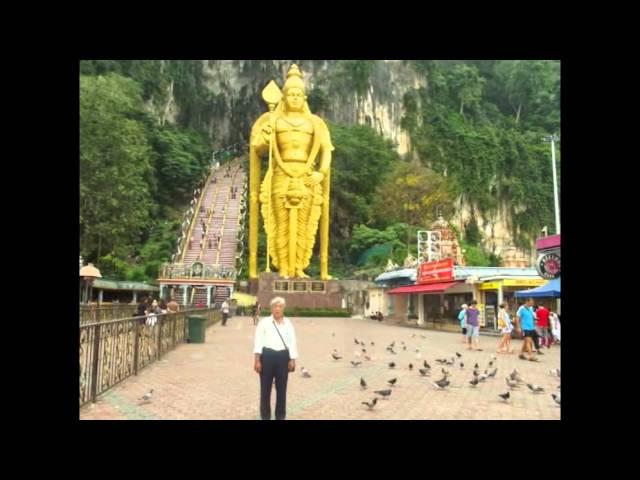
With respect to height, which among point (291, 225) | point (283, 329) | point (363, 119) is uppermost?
point (363, 119)

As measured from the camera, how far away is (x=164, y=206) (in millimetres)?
45938

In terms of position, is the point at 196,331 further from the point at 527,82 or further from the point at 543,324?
the point at 527,82

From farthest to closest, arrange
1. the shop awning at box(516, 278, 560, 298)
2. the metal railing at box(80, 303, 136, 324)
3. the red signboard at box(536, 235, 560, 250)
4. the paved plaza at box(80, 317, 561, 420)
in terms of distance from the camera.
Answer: the red signboard at box(536, 235, 560, 250)
the metal railing at box(80, 303, 136, 324)
the shop awning at box(516, 278, 560, 298)
the paved plaza at box(80, 317, 561, 420)

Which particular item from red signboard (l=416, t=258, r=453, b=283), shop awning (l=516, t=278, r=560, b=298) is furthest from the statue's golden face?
shop awning (l=516, t=278, r=560, b=298)

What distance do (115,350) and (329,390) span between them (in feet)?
8.31

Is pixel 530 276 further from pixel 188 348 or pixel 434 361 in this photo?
pixel 188 348

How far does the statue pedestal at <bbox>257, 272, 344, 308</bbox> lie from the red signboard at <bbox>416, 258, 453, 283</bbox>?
5411 millimetres

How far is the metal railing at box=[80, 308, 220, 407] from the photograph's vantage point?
5871 mm

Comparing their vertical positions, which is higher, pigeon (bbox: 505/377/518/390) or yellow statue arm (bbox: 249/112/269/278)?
yellow statue arm (bbox: 249/112/269/278)

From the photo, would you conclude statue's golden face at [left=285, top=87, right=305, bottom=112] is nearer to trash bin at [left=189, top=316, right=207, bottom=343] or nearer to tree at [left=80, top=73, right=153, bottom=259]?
tree at [left=80, top=73, right=153, bottom=259]

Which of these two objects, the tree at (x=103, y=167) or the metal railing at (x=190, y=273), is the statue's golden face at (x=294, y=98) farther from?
the metal railing at (x=190, y=273)

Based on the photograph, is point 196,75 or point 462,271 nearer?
point 462,271

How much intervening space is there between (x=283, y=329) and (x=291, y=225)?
2340 cm

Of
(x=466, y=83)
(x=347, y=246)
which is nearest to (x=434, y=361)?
(x=347, y=246)
